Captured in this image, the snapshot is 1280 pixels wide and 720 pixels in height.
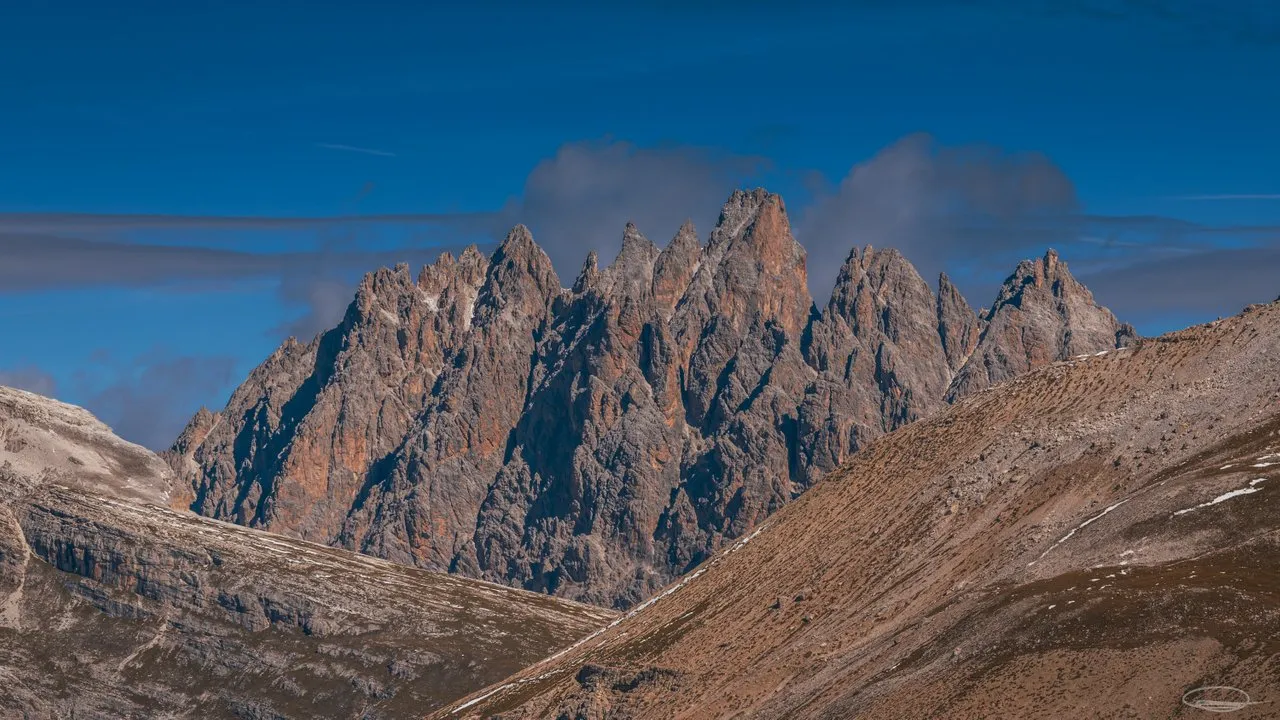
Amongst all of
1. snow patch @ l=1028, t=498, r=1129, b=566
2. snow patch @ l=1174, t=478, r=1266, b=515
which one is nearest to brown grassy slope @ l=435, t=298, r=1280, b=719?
snow patch @ l=1028, t=498, r=1129, b=566

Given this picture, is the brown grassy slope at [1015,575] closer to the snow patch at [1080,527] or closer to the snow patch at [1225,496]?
the snow patch at [1080,527]

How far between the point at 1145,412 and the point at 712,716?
42.3 m

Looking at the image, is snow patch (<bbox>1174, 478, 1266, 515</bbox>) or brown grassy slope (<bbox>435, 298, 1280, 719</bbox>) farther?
snow patch (<bbox>1174, 478, 1266, 515</bbox>)

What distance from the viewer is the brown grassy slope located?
111 m

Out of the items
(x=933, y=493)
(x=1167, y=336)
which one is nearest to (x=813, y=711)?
(x=933, y=493)

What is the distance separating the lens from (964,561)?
149250mm

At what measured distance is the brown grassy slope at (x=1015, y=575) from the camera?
111188mm

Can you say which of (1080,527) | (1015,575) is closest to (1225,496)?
(1080,527)

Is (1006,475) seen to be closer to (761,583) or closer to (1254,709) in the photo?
(761,583)

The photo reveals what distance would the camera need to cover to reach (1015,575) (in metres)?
133

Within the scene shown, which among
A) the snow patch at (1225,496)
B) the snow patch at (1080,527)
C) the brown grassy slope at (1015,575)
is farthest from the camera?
the snow patch at (1080,527)

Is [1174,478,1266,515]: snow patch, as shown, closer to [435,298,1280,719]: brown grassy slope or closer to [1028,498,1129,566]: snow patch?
[435,298,1280,719]: brown grassy slope

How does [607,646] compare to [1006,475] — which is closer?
[1006,475]

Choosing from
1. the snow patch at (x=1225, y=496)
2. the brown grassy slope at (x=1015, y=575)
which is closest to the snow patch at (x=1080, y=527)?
the brown grassy slope at (x=1015, y=575)
